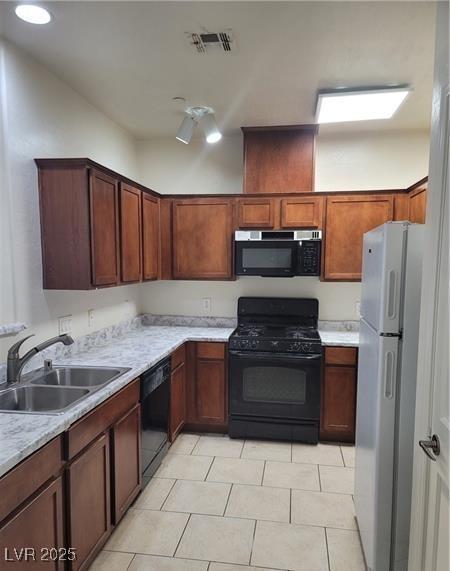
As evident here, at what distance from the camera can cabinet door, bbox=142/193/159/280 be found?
304 centimetres

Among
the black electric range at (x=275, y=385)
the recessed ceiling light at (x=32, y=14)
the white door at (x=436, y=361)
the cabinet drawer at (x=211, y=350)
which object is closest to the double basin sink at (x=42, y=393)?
the cabinet drawer at (x=211, y=350)

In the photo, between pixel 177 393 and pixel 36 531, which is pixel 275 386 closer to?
pixel 177 393

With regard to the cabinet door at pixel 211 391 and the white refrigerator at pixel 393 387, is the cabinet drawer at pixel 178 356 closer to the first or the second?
the cabinet door at pixel 211 391

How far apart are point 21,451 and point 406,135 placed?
3.65 metres

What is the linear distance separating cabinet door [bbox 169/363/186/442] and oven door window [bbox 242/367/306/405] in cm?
53

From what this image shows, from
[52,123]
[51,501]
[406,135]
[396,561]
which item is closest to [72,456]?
[51,501]

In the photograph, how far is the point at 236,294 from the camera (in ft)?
11.9

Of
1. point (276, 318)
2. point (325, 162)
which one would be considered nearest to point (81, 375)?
point (276, 318)

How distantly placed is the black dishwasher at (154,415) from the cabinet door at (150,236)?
82cm

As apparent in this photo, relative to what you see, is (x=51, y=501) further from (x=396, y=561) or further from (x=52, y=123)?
(x=52, y=123)

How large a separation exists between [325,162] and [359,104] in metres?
0.80

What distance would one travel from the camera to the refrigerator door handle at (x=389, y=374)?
5.15 ft

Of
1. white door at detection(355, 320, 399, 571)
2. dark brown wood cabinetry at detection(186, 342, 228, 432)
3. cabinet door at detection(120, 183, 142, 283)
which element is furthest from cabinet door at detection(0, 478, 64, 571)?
dark brown wood cabinetry at detection(186, 342, 228, 432)

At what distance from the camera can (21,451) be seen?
1.27 m
